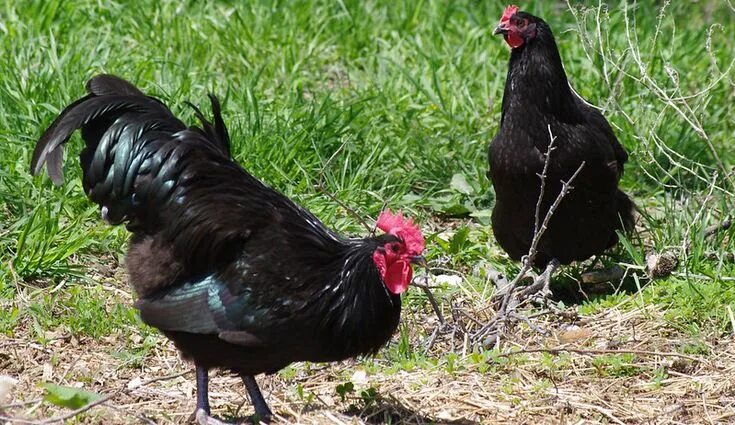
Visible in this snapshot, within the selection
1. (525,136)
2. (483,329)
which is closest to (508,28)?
(525,136)

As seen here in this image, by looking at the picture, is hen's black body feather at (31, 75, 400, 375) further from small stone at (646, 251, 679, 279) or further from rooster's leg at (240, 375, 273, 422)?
small stone at (646, 251, 679, 279)

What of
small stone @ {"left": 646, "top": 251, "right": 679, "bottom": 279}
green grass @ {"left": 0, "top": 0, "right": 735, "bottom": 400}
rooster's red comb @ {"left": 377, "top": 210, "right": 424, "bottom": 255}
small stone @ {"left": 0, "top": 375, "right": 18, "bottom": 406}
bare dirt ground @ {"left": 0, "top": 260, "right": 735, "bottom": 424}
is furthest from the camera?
small stone @ {"left": 646, "top": 251, "right": 679, "bottom": 279}

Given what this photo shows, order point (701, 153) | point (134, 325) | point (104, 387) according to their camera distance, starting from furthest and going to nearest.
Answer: point (701, 153) < point (134, 325) < point (104, 387)

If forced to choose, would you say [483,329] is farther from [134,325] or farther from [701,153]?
[701,153]

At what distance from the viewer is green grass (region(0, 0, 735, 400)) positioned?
18.9 ft

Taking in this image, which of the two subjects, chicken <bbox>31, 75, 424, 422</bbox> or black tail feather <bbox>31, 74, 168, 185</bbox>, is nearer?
chicken <bbox>31, 75, 424, 422</bbox>

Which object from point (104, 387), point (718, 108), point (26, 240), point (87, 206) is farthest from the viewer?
point (718, 108)

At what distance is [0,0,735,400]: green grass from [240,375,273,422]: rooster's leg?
78 centimetres

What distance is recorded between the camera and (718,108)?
7.79 m

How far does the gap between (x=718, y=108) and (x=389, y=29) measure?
2.40m

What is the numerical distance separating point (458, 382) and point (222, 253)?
1.20 meters

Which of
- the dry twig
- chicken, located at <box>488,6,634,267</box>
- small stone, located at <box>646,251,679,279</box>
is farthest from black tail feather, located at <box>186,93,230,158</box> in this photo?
small stone, located at <box>646,251,679,279</box>

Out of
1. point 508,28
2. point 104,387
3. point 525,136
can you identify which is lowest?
point 104,387

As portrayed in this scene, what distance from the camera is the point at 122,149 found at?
4.52m
